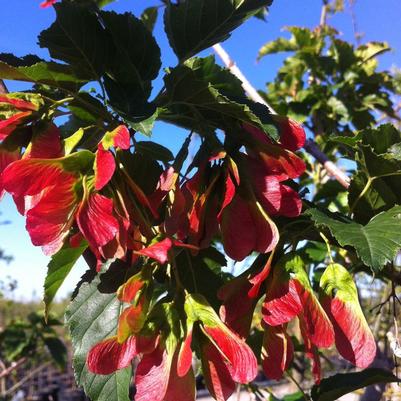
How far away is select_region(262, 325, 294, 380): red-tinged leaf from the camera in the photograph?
52 cm

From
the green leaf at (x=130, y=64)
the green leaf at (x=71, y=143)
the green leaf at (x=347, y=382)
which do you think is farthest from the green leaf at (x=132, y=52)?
the green leaf at (x=347, y=382)

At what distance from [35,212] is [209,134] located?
0.67 ft

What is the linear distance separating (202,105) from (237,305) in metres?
0.22

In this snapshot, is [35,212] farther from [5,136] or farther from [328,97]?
[328,97]

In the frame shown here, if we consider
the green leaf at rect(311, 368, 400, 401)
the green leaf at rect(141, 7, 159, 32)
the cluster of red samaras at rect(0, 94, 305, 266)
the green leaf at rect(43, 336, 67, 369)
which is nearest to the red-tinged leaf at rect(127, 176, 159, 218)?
the cluster of red samaras at rect(0, 94, 305, 266)

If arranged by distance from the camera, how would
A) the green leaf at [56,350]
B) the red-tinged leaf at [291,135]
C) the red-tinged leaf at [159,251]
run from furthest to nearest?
the green leaf at [56,350] < the red-tinged leaf at [291,135] < the red-tinged leaf at [159,251]

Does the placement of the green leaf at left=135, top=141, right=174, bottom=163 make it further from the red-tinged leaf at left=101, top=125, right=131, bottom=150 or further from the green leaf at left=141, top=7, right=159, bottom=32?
the green leaf at left=141, top=7, right=159, bottom=32

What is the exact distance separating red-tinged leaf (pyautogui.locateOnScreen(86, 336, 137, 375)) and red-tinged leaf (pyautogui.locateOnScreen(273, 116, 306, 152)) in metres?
0.26

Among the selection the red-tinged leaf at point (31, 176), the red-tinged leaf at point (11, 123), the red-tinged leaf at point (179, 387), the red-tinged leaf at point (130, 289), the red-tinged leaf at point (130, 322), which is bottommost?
the red-tinged leaf at point (179, 387)

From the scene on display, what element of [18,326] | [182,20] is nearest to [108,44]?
[182,20]

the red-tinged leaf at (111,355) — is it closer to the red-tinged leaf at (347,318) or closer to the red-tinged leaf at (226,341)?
the red-tinged leaf at (226,341)

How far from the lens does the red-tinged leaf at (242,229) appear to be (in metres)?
0.50

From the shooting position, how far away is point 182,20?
0.62m

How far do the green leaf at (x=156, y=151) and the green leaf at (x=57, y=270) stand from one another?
15 cm
